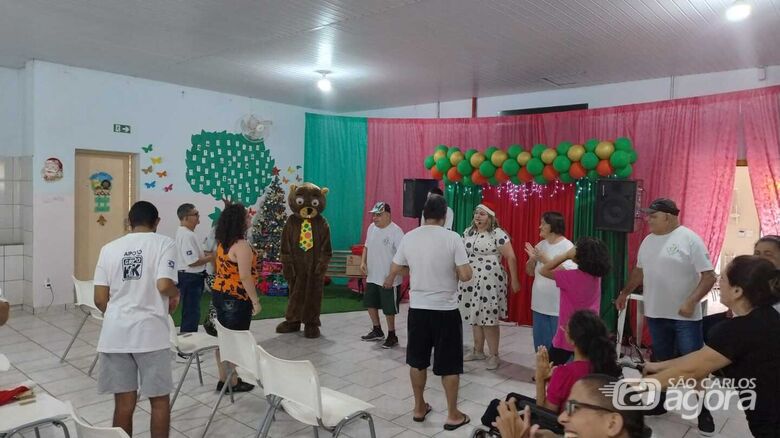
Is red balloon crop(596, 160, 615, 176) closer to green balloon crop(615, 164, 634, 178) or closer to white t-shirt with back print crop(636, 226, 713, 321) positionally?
green balloon crop(615, 164, 634, 178)

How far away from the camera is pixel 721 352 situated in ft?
5.76

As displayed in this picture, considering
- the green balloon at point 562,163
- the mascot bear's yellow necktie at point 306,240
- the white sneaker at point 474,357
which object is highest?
the green balloon at point 562,163

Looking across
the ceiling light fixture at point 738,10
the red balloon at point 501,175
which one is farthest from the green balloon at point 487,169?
the ceiling light fixture at point 738,10

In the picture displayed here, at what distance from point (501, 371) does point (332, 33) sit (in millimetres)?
3260

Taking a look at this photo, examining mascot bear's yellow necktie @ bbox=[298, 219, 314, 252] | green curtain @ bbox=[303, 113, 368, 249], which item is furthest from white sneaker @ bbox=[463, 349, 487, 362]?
green curtain @ bbox=[303, 113, 368, 249]

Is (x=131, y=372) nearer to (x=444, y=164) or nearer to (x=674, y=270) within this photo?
(x=674, y=270)

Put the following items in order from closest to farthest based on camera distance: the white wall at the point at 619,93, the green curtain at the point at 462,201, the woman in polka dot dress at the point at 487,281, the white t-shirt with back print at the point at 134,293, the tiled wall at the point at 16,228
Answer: the white t-shirt with back print at the point at 134,293
the woman in polka dot dress at the point at 487,281
the white wall at the point at 619,93
the tiled wall at the point at 16,228
the green curtain at the point at 462,201

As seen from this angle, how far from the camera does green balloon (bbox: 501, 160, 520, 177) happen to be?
5.91 meters

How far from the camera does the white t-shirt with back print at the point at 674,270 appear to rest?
11.3 feet

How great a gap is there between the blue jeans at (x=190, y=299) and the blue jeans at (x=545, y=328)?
9.80 ft

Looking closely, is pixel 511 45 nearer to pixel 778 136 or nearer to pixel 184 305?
pixel 778 136

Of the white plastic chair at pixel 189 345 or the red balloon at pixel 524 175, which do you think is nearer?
the white plastic chair at pixel 189 345

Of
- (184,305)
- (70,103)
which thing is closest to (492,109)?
(184,305)

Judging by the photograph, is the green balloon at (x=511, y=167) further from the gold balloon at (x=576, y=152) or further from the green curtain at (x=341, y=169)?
the green curtain at (x=341, y=169)
